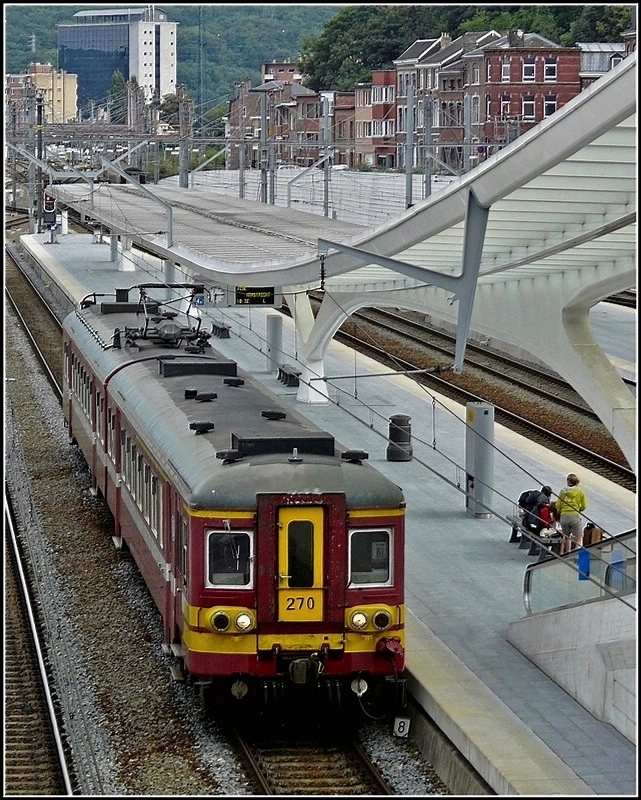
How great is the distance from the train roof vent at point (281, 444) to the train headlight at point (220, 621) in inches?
54.7

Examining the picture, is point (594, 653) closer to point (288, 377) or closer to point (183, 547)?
point (183, 547)

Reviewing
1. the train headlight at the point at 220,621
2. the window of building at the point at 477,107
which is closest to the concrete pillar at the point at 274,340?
the window of building at the point at 477,107

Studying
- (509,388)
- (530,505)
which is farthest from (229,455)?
(509,388)

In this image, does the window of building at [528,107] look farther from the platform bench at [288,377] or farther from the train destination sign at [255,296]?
the train destination sign at [255,296]

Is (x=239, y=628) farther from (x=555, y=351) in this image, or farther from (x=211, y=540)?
(x=555, y=351)

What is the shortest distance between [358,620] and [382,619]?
0.72 ft

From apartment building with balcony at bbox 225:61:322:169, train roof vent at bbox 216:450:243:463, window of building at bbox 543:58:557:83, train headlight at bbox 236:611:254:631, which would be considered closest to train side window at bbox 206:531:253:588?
train headlight at bbox 236:611:254:631

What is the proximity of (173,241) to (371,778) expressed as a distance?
24.1 m

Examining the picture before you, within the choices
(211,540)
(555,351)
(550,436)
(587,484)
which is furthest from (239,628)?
(550,436)

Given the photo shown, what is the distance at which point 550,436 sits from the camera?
83.1ft

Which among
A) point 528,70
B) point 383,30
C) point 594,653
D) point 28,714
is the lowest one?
point 28,714

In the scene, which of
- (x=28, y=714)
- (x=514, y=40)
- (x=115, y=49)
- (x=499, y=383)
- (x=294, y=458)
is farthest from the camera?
(x=115, y=49)

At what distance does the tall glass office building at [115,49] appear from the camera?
18188 cm

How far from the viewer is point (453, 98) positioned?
166ft
